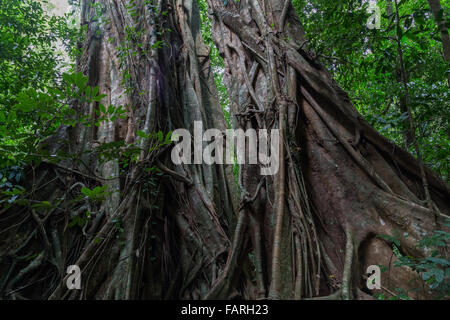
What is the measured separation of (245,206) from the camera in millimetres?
1983

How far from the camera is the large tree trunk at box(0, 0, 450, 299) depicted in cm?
175

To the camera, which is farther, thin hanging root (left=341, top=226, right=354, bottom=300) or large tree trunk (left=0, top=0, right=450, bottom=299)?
large tree trunk (left=0, top=0, right=450, bottom=299)

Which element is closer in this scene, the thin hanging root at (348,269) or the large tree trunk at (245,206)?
the thin hanging root at (348,269)

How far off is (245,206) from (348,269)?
767mm

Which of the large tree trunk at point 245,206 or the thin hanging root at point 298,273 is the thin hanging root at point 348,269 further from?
the thin hanging root at point 298,273

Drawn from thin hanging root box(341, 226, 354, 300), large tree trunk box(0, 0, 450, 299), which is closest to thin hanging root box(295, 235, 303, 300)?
large tree trunk box(0, 0, 450, 299)

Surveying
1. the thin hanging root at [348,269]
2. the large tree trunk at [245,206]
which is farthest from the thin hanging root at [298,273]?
the thin hanging root at [348,269]

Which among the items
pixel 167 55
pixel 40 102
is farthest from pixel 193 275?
pixel 167 55

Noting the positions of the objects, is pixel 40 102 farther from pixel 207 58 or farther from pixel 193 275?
pixel 207 58

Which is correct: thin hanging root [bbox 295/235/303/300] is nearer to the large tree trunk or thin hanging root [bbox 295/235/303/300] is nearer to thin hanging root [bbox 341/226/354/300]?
the large tree trunk

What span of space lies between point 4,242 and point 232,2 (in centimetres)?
362

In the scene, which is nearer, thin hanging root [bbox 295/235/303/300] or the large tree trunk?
thin hanging root [bbox 295/235/303/300]

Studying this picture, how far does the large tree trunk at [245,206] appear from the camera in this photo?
175 cm

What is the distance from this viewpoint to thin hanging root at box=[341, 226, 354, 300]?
1486mm
